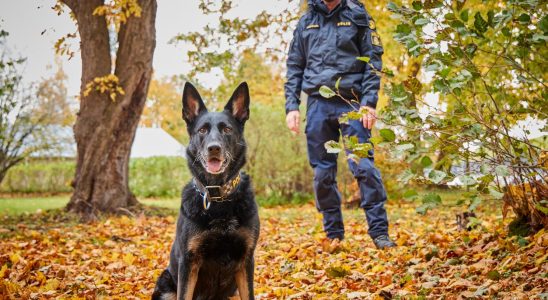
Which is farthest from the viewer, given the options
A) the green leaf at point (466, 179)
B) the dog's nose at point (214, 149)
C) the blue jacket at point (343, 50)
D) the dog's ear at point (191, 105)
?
the blue jacket at point (343, 50)

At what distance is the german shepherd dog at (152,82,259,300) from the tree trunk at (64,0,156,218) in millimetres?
5470

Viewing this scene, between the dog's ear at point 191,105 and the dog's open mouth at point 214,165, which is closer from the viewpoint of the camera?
the dog's open mouth at point 214,165

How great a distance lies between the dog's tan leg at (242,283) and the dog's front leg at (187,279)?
27cm

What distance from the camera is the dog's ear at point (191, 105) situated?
3502mm

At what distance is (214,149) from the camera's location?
3.19 m

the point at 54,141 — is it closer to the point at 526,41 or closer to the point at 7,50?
the point at 7,50

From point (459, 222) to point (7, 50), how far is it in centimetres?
1048

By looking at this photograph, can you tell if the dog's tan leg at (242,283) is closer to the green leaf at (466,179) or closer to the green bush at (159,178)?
the green leaf at (466,179)

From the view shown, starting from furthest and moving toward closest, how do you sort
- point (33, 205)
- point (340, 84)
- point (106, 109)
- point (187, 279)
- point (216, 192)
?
1. point (33, 205)
2. point (106, 109)
3. point (340, 84)
4. point (216, 192)
5. point (187, 279)

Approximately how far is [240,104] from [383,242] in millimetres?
2005

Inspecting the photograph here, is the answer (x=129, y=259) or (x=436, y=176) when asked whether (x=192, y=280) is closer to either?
(x=436, y=176)

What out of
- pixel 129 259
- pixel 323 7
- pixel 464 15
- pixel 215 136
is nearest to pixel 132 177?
pixel 129 259

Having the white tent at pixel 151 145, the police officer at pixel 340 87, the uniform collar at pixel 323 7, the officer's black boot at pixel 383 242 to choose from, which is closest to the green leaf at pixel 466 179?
the police officer at pixel 340 87

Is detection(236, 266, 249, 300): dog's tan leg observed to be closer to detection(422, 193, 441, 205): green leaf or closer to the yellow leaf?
detection(422, 193, 441, 205): green leaf
